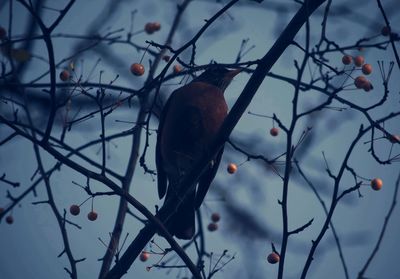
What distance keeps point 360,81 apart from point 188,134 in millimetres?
1456

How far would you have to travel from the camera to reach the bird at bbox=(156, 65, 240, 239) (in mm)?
3623

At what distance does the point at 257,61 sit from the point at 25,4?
111 centimetres

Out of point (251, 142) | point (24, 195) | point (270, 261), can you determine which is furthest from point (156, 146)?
point (270, 261)

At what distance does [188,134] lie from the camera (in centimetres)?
371

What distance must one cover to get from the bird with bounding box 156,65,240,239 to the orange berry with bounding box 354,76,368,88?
3.43 ft

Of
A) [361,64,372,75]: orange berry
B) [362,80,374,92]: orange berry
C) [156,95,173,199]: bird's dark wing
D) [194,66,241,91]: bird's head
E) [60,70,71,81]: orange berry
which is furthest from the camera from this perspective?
[194,66,241,91]: bird's head

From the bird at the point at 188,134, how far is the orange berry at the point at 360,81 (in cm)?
104

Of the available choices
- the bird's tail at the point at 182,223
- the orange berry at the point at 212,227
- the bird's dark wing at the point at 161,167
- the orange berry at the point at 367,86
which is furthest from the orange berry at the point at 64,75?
the orange berry at the point at 367,86

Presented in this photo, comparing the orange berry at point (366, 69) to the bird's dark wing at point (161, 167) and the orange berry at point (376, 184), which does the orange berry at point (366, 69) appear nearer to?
the orange berry at point (376, 184)

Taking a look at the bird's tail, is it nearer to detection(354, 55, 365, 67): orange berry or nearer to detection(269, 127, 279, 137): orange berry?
detection(269, 127, 279, 137): orange berry

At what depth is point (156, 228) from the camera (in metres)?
2.29

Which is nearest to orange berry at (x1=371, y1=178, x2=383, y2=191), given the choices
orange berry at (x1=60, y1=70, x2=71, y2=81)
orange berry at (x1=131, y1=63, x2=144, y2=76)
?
orange berry at (x1=131, y1=63, x2=144, y2=76)

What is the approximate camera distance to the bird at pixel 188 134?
362 centimetres

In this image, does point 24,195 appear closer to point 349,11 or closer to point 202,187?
point 202,187
